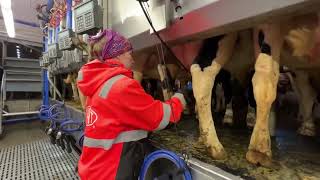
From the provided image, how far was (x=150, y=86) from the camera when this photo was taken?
126 inches

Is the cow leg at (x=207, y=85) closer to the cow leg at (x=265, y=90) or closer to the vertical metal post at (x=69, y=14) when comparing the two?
the cow leg at (x=265, y=90)

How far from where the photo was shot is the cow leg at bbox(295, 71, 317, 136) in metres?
1.58

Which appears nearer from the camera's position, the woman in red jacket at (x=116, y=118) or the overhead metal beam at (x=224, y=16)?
the overhead metal beam at (x=224, y=16)

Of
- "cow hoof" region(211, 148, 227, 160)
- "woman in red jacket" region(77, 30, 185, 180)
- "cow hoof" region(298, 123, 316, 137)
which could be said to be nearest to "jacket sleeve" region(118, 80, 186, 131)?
→ "woman in red jacket" region(77, 30, 185, 180)

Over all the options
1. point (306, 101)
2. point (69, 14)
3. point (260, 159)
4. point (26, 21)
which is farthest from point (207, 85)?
point (26, 21)

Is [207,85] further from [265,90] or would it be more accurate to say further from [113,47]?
[113,47]

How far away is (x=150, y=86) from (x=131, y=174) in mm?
2094

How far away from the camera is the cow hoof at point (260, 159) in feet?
3.17

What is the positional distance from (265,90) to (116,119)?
563mm

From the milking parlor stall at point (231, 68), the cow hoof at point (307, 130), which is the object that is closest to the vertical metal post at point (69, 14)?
the milking parlor stall at point (231, 68)

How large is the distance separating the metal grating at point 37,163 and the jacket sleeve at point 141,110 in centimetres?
115

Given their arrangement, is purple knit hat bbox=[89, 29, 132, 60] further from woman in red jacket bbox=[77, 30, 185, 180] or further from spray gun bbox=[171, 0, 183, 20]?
spray gun bbox=[171, 0, 183, 20]

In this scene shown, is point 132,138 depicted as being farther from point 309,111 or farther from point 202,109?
point 309,111

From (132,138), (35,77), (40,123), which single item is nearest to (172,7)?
(132,138)
